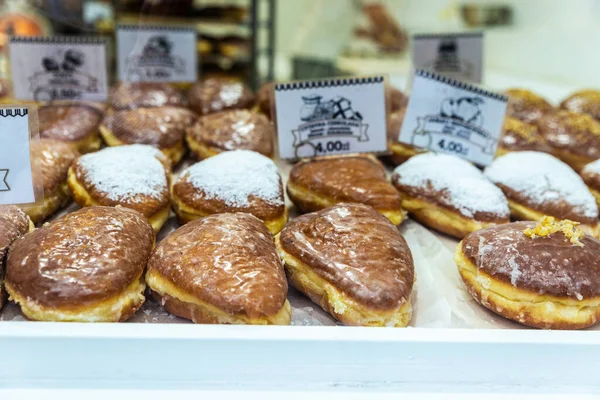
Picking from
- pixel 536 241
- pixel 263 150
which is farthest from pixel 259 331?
pixel 263 150

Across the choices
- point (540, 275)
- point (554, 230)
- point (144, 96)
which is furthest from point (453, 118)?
point (144, 96)

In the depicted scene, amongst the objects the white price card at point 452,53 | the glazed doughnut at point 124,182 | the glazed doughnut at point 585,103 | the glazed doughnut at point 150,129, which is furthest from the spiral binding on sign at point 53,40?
the glazed doughnut at point 585,103

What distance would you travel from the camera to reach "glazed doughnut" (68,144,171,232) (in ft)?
5.25

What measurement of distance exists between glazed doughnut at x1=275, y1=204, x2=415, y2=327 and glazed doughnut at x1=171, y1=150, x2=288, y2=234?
0.61 feet

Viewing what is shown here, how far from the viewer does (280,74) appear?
20.3 feet

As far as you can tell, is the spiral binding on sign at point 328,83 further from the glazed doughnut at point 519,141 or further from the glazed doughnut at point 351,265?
the glazed doughnut at point 519,141

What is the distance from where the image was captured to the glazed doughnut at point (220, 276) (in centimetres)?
114

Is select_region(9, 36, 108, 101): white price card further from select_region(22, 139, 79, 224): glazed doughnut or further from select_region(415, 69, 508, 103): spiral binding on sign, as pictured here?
select_region(415, 69, 508, 103): spiral binding on sign

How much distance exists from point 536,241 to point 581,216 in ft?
1.58

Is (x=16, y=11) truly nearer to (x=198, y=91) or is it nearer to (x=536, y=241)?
(x=198, y=91)

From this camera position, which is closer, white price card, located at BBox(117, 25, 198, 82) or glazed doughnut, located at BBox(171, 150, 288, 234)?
glazed doughnut, located at BBox(171, 150, 288, 234)

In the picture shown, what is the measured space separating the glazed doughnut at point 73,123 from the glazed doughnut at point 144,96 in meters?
0.14

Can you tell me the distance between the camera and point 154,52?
287 centimetres

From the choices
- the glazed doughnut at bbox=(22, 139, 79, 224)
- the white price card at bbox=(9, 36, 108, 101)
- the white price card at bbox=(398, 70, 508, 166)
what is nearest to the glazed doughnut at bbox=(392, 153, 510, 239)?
the white price card at bbox=(398, 70, 508, 166)
